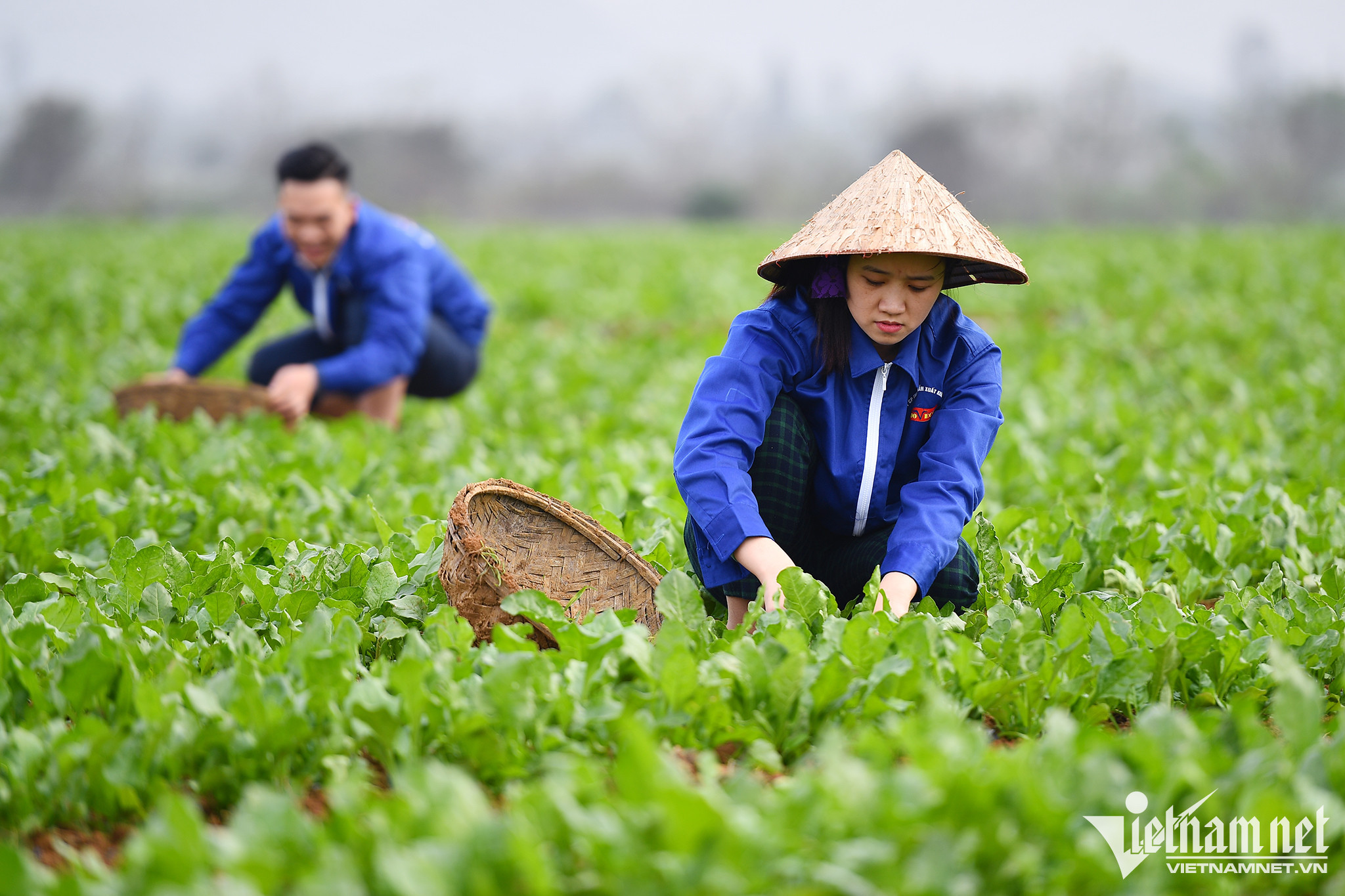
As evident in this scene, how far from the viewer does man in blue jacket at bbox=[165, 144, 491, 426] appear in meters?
4.69

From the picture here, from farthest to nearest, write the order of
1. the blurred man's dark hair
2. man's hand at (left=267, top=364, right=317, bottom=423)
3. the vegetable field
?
1. man's hand at (left=267, top=364, right=317, bottom=423)
2. the blurred man's dark hair
3. the vegetable field

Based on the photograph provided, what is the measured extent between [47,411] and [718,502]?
153 inches

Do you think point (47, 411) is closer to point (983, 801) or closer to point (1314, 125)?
point (983, 801)

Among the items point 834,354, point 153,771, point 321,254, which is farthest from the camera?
point 321,254

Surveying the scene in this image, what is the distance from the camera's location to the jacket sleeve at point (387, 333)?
4.75 metres

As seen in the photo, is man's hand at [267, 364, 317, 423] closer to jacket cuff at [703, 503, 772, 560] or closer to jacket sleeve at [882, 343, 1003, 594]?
jacket cuff at [703, 503, 772, 560]

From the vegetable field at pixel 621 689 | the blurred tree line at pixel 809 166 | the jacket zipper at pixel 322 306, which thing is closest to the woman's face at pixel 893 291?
the vegetable field at pixel 621 689

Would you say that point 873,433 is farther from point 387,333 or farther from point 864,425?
point 387,333

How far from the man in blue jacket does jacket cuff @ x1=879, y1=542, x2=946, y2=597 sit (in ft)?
10.0

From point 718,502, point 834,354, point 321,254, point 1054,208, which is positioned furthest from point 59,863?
point 1054,208

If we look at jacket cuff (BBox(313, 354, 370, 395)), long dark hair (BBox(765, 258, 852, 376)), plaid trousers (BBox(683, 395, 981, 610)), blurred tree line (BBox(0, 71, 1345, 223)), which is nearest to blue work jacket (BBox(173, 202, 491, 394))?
jacket cuff (BBox(313, 354, 370, 395))

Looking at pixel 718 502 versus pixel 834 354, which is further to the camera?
pixel 834 354

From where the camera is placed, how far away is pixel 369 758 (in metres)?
2.01

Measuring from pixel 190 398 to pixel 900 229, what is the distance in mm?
3567
